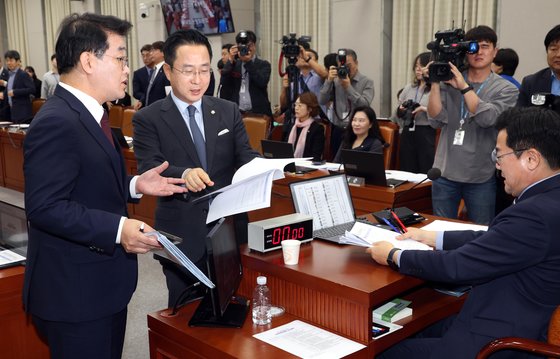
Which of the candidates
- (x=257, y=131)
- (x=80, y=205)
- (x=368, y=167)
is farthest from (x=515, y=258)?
(x=257, y=131)

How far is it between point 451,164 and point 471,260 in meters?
1.62

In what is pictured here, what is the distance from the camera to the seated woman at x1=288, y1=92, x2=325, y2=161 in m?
4.68

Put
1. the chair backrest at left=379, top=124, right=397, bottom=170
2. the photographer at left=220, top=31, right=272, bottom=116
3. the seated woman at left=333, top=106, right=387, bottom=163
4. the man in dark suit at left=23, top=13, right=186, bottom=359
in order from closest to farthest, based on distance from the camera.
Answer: the man in dark suit at left=23, top=13, right=186, bottom=359
the seated woman at left=333, top=106, right=387, bottom=163
the chair backrest at left=379, top=124, right=397, bottom=170
the photographer at left=220, top=31, right=272, bottom=116

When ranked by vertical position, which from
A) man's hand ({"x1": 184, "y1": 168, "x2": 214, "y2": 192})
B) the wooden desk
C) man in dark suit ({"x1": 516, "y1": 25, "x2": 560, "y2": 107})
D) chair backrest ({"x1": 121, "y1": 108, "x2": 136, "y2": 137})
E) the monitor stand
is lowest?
the wooden desk

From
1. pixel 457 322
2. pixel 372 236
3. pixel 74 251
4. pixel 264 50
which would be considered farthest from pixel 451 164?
pixel 264 50

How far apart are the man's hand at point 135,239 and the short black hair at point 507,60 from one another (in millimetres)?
3829

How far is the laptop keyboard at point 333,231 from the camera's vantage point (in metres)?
2.08

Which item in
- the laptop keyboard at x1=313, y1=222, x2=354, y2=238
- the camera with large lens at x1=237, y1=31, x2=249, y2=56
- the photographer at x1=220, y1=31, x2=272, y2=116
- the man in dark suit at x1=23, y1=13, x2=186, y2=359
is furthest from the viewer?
the photographer at x1=220, y1=31, x2=272, y2=116

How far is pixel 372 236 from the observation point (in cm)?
196

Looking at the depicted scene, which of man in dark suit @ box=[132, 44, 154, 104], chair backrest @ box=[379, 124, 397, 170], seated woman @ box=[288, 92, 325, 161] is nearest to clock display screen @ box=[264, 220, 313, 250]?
chair backrest @ box=[379, 124, 397, 170]

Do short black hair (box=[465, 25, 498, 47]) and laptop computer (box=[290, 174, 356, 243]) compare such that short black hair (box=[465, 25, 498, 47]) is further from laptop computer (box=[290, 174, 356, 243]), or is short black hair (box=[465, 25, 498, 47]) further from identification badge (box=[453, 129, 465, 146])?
laptop computer (box=[290, 174, 356, 243])

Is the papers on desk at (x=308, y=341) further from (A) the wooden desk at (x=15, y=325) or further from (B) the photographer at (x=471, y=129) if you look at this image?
(B) the photographer at (x=471, y=129)

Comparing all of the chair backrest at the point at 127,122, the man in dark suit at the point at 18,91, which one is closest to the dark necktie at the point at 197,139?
the chair backrest at the point at 127,122

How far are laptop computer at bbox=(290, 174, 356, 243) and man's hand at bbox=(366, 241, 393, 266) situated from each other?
240 mm
